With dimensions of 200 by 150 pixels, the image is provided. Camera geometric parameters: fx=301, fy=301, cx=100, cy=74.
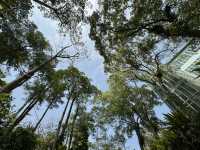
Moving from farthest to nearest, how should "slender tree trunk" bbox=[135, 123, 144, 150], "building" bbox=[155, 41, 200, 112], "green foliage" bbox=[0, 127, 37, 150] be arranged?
1. "slender tree trunk" bbox=[135, 123, 144, 150]
2. "building" bbox=[155, 41, 200, 112]
3. "green foliage" bbox=[0, 127, 37, 150]

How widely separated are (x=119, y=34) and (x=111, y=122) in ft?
55.5

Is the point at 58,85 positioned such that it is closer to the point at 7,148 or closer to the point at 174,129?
the point at 7,148

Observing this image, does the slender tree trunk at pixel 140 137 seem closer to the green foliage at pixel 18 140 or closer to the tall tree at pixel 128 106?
the tall tree at pixel 128 106

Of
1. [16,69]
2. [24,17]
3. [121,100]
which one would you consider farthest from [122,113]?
[24,17]

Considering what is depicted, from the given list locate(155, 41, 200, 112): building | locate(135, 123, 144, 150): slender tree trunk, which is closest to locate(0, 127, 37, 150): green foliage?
locate(155, 41, 200, 112): building

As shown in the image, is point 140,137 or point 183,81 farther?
point 140,137

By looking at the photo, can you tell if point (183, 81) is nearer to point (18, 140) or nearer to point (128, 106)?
point (128, 106)

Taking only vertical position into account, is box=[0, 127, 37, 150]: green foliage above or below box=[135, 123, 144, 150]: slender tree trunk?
below

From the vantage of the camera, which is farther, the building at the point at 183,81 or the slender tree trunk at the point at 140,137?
the slender tree trunk at the point at 140,137

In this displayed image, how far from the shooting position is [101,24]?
734 inches

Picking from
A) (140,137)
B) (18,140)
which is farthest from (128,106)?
(18,140)

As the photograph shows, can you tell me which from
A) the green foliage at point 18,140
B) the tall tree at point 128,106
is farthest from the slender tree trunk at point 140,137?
the green foliage at point 18,140

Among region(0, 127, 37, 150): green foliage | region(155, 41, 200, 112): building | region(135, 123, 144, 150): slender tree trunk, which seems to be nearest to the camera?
region(0, 127, 37, 150): green foliage

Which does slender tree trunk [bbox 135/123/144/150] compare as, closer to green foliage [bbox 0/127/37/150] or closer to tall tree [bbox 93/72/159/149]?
tall tree [bbox 93/72/159/149]
